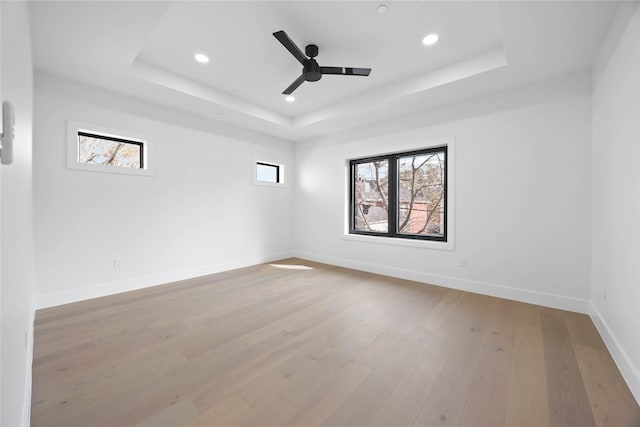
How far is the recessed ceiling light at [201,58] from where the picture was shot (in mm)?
2797

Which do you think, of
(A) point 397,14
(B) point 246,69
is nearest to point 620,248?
(A) point 397,14

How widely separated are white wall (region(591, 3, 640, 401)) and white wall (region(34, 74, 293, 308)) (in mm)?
4425

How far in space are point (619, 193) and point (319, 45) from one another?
280 centimetres

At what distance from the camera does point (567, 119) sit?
2.74m

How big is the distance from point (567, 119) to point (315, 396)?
3569 mm

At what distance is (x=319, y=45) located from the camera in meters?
2.65

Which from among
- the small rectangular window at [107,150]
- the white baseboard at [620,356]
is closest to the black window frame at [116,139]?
the small rectangular window at [107,150]

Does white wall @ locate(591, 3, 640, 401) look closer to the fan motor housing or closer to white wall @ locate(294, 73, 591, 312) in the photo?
white wall @ locate(294, 73, 591, 312)

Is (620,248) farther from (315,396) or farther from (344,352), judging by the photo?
(315,396)

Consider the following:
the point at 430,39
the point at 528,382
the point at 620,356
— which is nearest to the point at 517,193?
the point at 620,356

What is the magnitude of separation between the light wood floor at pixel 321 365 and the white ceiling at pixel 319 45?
251cm

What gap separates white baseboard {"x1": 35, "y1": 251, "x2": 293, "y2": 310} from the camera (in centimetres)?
278

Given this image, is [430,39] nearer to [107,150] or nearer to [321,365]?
[321,365]

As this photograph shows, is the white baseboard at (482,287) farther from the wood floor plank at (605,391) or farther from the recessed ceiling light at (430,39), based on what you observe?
the recessed ceiling light at (430,39)
